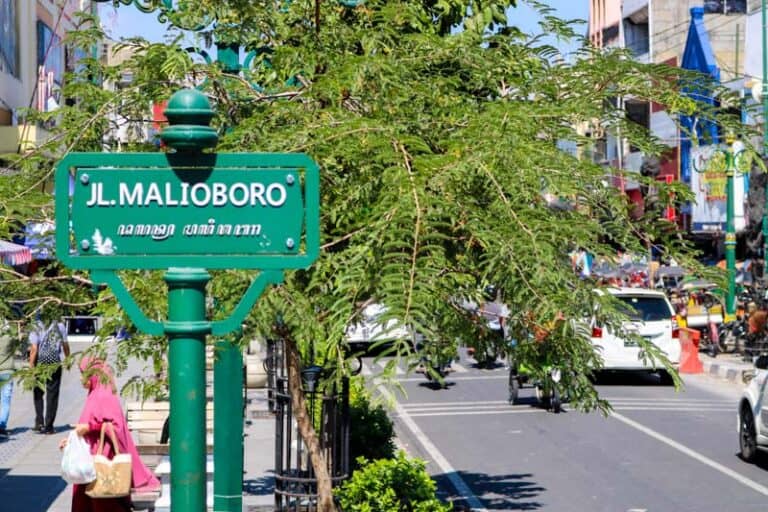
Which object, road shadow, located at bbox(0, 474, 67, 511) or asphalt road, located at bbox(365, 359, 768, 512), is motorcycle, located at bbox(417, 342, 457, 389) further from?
road shadow, located at bbox(0, 474, 67, 511)

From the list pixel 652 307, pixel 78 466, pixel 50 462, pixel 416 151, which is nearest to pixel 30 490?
pixel 50 462

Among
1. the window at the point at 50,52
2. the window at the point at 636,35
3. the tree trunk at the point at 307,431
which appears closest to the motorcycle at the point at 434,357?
the tree trunk at the point at 307,431

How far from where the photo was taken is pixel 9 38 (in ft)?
117

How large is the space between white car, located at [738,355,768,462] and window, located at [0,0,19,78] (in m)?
22.9

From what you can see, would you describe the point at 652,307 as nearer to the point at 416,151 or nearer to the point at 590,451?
the point at 590,451

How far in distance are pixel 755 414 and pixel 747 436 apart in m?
0.52

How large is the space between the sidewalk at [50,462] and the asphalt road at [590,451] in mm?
1879

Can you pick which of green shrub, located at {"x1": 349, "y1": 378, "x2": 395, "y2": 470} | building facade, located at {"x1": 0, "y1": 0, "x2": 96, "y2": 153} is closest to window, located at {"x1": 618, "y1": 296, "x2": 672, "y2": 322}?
green shrub, located at {"x1": 349, "y1": 378, "x2": 395, "y2": 470}

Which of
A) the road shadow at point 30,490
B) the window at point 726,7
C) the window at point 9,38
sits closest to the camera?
the road shadow at point 30,490

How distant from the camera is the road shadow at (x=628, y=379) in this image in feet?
86.0

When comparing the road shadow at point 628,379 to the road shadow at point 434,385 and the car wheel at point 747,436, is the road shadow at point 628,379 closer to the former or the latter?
the road shadow at point 434,385

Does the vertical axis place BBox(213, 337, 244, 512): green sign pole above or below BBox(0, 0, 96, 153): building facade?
below

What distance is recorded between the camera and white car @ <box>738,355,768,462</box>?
51.4ft

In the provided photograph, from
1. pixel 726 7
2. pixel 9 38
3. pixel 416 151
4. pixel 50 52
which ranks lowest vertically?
pixel 416 151
